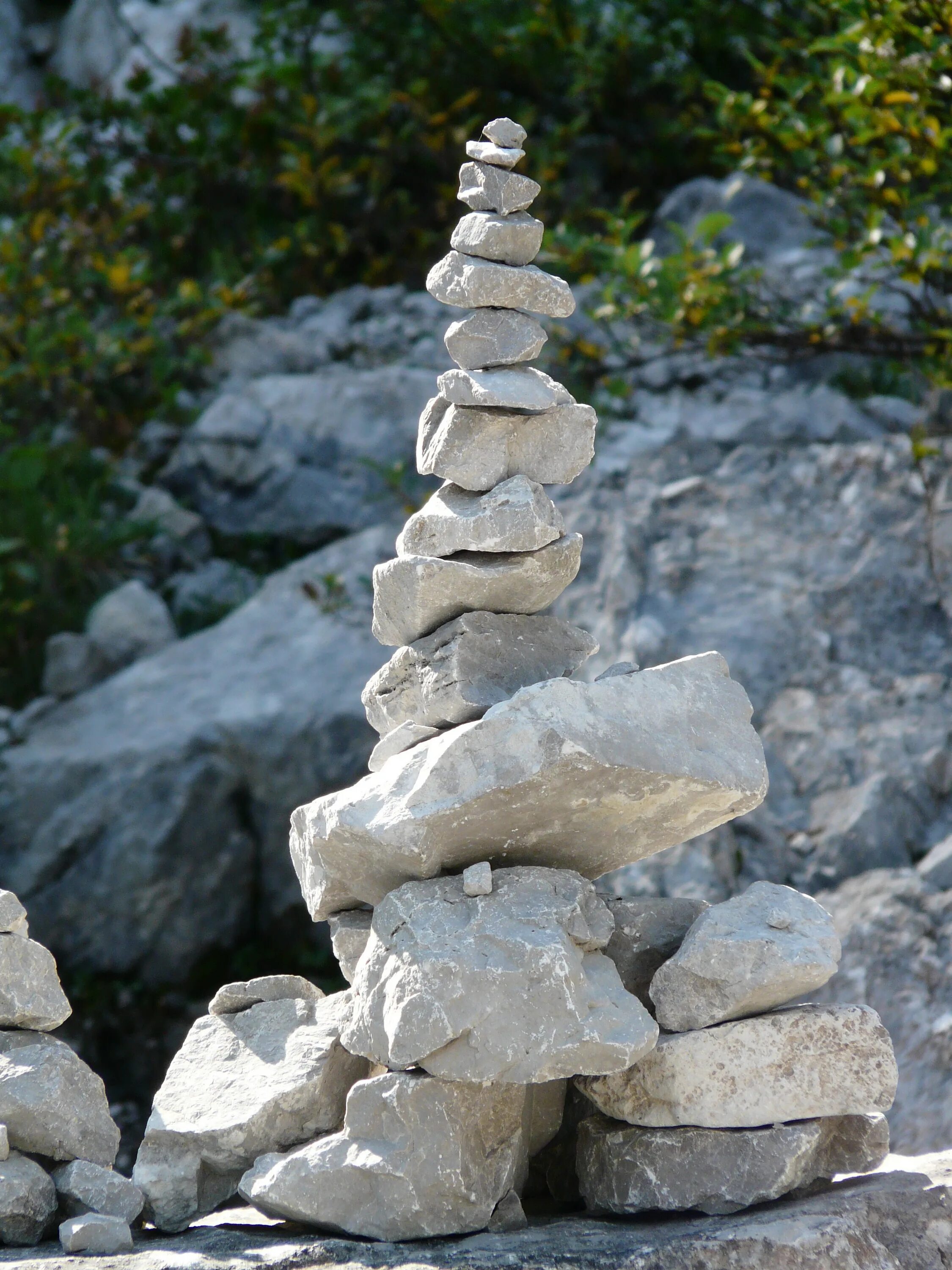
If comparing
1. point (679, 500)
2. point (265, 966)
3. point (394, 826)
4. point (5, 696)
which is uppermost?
point (394, 826)

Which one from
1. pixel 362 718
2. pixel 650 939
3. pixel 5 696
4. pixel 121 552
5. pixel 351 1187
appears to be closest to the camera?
pixel 351 1187

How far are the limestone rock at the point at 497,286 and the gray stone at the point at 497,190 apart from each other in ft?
0.04

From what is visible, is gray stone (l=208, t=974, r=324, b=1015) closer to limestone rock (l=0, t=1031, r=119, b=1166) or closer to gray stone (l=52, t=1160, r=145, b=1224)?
limestone rock (l=0, t=1031, r=119, b=1166)

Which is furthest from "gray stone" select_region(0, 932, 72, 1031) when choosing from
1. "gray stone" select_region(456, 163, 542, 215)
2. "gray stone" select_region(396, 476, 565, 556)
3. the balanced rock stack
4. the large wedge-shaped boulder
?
"gray stone" select_region(456, 163, 542, 215)

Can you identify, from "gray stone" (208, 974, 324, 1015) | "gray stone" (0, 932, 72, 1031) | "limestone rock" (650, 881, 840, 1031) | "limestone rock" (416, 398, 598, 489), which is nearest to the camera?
"limestone rock" (650, 881, 840, 1031)

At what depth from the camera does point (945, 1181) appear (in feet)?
10.4

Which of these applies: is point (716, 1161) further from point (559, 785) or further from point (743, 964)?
point (559, 785)

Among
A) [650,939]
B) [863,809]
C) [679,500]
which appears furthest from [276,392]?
[650,939]

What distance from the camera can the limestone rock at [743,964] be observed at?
3.04 metres

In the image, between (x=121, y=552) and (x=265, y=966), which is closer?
(x=265, y=966)

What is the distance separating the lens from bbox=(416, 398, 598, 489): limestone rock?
342cm

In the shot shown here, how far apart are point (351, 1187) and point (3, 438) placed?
7.45m

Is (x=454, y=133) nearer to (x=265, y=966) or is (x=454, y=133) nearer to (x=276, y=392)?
(x=276, y=392)

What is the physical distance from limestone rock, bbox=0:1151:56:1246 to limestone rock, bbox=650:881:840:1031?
4.56ft
